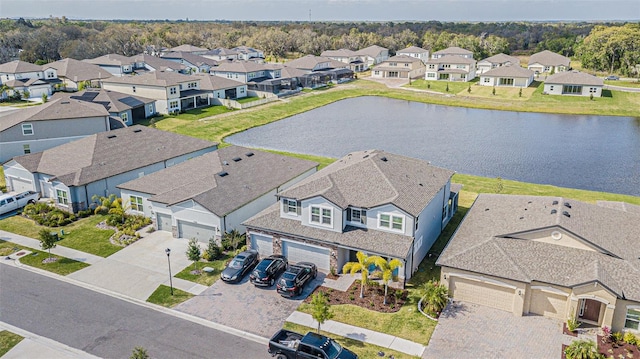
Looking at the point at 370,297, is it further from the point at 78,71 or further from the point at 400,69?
the point at 400,69

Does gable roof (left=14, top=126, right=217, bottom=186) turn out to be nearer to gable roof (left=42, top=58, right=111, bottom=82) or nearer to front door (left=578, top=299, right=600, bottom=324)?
front door (left=578, top=299, right=600, bottom=324)

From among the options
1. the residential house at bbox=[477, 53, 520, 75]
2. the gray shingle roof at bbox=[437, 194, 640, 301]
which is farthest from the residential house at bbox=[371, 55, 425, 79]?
the gray shingle roof at bbox=[437, 194, 640, 301]

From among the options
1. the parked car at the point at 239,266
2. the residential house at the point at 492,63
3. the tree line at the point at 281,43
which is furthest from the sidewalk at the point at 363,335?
the tree line at the point at 281,43

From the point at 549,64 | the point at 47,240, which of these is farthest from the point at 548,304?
the point at 549,64

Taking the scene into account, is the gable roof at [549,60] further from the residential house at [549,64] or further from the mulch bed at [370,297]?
the mulch bed at [370,297]

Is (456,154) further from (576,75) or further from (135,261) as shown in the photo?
(576,75)

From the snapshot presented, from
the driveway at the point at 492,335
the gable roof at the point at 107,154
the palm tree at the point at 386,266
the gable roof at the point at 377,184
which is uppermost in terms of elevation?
the gable roof at the point at 377,184

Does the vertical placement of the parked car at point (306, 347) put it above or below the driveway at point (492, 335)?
above
